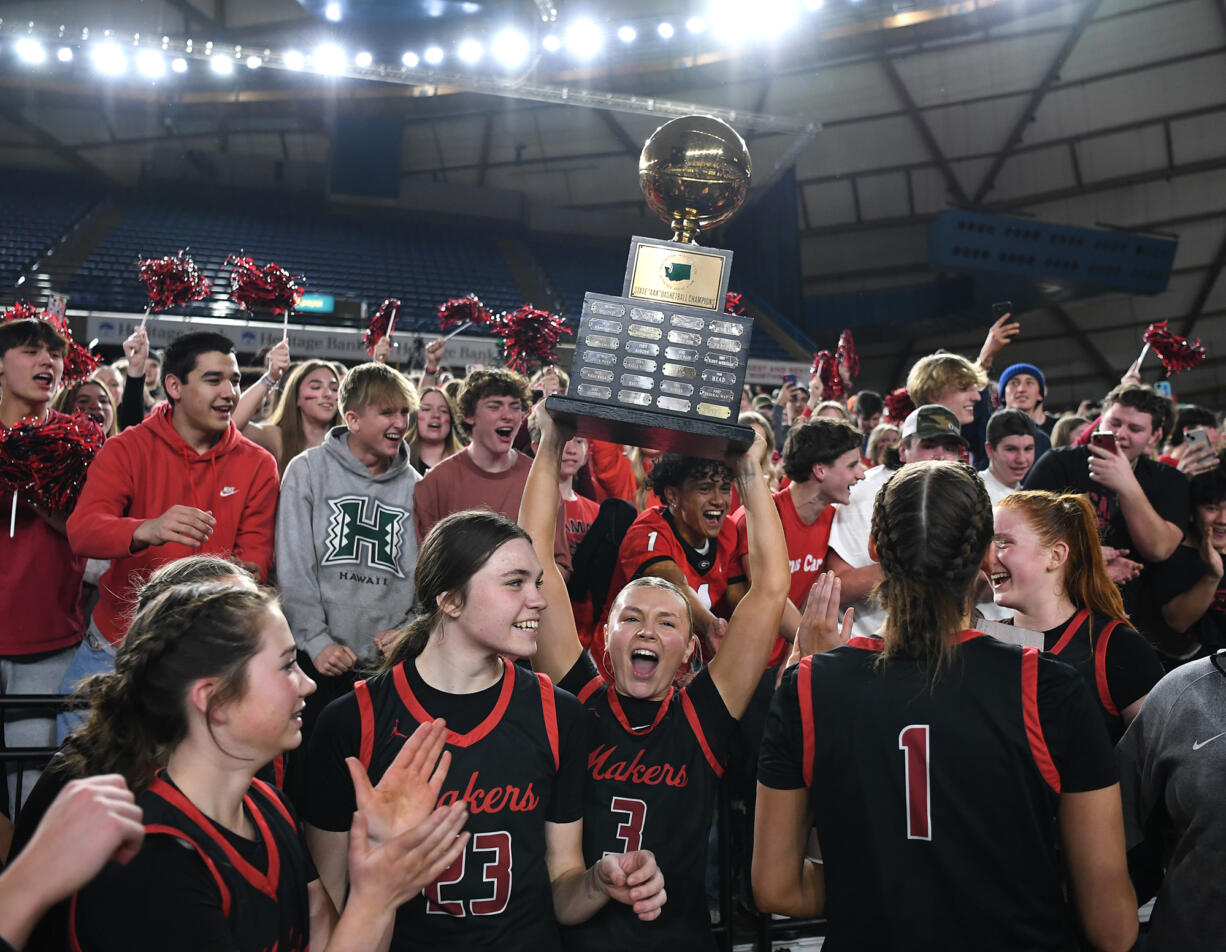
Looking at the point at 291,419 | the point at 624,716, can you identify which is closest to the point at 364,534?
the point at 291,419

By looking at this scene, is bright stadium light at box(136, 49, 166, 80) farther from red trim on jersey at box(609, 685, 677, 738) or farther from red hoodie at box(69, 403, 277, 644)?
red trim on jersey at box(609, 685, 677, 738)

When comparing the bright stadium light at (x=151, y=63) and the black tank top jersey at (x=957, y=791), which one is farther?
the bright stadium light at (x=151, y=63)

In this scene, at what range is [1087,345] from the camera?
20.6 metres

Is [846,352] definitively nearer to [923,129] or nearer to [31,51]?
[923,129]

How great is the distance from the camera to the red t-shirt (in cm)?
386

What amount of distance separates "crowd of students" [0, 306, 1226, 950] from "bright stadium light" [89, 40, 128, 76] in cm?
1484

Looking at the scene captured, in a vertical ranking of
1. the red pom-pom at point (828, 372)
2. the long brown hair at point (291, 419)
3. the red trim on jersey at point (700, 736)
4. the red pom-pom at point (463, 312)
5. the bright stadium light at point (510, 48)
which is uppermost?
the bright stadium light at point (510, 48)

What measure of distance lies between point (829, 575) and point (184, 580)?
5.04 feet

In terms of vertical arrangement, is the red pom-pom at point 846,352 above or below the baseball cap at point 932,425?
above

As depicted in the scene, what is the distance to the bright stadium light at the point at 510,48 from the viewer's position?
14883mm

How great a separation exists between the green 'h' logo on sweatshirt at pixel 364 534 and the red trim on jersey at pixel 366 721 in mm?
1265

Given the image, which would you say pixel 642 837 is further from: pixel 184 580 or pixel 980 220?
pixel 980 220

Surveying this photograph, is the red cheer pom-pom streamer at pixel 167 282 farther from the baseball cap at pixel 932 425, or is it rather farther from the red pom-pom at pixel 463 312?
the baseball cap at pixel 932 425

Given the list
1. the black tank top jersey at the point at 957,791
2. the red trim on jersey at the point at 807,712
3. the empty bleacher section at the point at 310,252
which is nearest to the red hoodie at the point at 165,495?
the red trim on jersey at the point at 807,712
